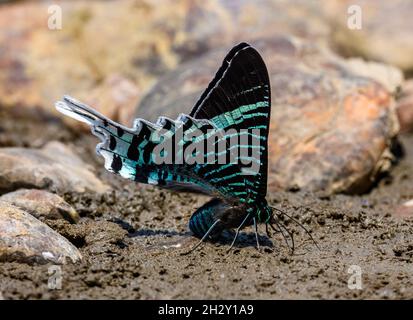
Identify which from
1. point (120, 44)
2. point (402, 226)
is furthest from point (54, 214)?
point (120, 44)

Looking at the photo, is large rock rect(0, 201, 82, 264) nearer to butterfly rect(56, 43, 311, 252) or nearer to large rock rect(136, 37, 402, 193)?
butterfly rect(56, 43, 311, 252)

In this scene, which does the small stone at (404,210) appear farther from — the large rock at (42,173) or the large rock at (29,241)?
the large rock at (29,241)

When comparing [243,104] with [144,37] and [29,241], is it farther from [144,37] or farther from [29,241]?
[144,37]

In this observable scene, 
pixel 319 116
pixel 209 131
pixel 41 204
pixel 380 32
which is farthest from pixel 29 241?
pixel 380 32

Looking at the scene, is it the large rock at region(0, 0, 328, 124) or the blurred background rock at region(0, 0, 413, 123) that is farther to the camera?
the large rock at region(0, 0, 328, 124)

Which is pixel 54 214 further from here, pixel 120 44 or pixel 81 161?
pixel 120 44

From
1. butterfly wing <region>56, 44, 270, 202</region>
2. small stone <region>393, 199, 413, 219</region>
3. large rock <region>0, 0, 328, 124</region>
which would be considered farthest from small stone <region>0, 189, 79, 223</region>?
large rock <region>0, 0, 328, 124</region>

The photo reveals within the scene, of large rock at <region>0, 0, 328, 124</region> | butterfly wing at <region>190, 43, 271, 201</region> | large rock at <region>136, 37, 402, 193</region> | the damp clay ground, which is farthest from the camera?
large rock at <region>0, 0, 328, 124</region>
